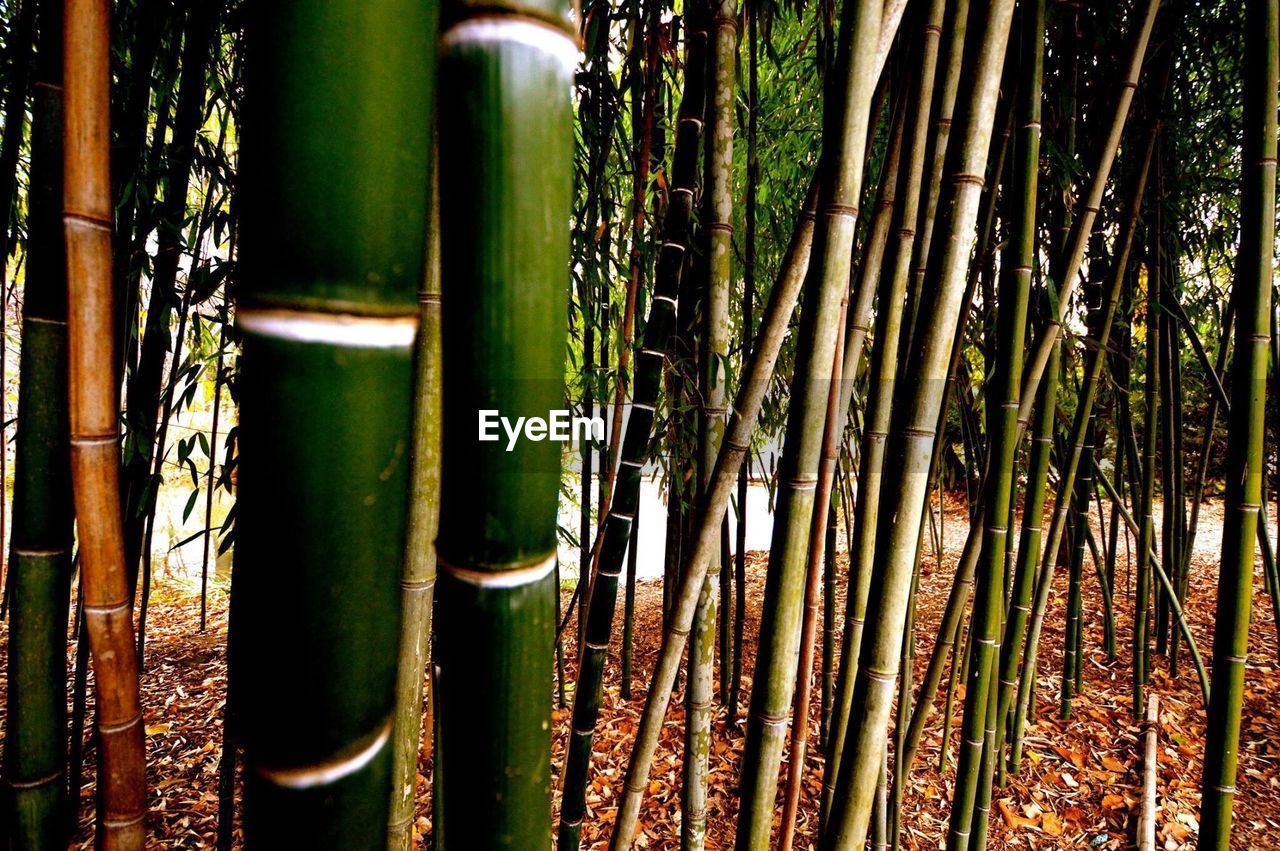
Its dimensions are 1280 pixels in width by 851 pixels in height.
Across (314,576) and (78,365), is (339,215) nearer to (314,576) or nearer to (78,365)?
(314,576)

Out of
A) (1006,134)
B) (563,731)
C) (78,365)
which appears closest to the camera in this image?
(78,365)

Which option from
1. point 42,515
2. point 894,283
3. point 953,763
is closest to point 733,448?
point 894,283

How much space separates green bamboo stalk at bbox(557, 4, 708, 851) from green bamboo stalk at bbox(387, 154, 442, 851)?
0.95 feet

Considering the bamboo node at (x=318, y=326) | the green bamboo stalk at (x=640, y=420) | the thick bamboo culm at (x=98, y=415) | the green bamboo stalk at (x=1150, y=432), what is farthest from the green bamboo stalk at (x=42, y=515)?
the green bamboo stalk at (x=1150, y=432)

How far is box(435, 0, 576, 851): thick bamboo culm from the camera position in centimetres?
34

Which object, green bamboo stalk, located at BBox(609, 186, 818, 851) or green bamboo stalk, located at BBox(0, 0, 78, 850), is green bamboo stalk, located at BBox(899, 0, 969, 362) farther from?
green bamboo stalk, located at BBox(0, 0, 78, 850)

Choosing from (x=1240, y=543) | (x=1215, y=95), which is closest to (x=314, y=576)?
(x=1240, y=543)

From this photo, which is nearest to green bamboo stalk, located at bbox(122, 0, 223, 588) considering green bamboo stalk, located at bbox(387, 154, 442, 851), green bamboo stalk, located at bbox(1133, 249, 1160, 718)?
green bamboo stalk, located at bbox(387, 154, 442, 851)

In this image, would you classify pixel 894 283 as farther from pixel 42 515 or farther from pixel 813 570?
pixel 42 515

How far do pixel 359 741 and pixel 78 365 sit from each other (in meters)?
0.42

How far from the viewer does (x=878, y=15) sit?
57 centimetres

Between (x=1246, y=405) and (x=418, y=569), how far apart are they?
1065 millimetres

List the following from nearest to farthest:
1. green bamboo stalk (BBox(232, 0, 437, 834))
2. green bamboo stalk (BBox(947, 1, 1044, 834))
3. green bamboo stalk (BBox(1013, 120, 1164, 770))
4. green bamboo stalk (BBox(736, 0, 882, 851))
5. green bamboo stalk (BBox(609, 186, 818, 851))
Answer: green bamboo stalk (BBox(232, 0, 437, 834)), green bamboo stalk (BBox(736, 0, 882, 851)), green bamboo stalk (BBox(609, 186, 818, 851)), green bamboo stalk (BBox(947, 1, 1044, 834)), green bamboo stalk (BBox(1013, 120, 1164, 770))

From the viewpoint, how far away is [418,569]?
0.82 m
